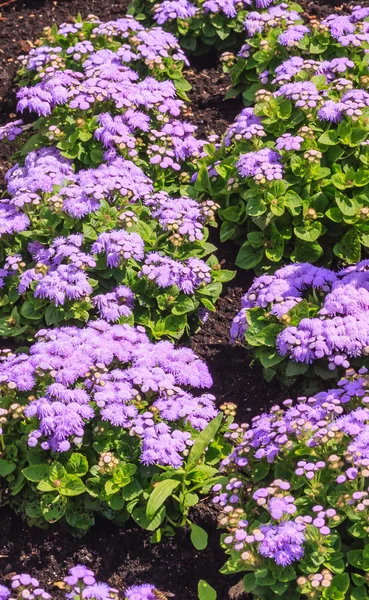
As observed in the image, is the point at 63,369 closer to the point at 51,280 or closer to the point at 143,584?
the point at 51,280

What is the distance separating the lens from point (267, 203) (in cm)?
676

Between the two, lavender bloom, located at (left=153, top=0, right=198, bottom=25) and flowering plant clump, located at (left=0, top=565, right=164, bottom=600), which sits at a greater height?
lavender bloom, located at (left=153, top=0, right=198, bottom=25)

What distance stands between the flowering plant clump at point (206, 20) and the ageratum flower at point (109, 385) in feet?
10.9

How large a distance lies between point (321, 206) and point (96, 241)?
1.46 m

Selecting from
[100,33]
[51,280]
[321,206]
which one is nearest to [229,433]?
[51,280]

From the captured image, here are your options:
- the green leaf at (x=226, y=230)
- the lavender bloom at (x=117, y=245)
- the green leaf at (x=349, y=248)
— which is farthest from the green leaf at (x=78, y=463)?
the green leaf at (x=349, y=248)

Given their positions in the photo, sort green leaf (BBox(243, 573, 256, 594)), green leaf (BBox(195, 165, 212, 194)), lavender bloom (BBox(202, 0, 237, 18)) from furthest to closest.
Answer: lavender bloom (BBox(202, 0, 237, 18)) < green leaf (BBox(195, 165, 212, 194)) < green leaf (BBox(243, 573, 256, 594))

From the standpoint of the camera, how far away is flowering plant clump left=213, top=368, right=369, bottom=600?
4855 mm

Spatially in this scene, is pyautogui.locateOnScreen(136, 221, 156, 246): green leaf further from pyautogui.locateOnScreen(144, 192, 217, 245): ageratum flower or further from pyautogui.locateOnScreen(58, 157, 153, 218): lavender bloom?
pyautogui.locateOnScreen(58, 157, 153, 218): lavender bloom

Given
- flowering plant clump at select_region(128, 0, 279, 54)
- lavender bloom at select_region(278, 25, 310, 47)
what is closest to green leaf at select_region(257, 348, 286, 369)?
lavender bloom at select_region(278, 25, 310, 47)

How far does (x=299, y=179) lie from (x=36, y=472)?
255 cm

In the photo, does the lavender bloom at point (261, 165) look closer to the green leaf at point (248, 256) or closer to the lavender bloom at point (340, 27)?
the green leaf at point (248, 256)

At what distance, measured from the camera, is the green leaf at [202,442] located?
5.59 meters

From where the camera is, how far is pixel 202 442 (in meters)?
5.64
